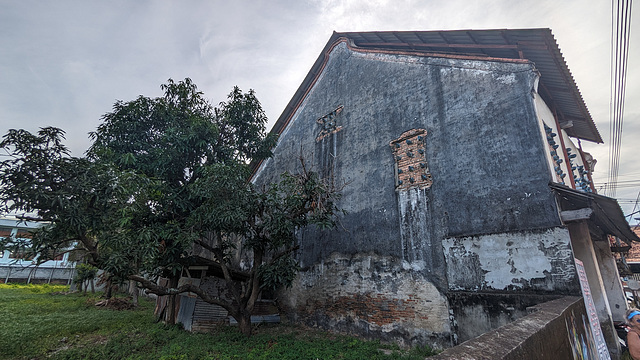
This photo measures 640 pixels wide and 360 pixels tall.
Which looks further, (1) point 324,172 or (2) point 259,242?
(1) point 324,172

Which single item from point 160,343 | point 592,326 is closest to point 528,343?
point 592,326

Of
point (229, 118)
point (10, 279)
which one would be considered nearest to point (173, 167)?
point (229, 118)

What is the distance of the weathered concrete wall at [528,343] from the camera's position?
5.35 ft

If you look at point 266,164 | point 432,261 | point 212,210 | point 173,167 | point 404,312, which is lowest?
point 404,312

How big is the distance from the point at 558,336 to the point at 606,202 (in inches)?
136

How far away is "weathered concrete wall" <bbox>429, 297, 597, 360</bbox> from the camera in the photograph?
163 centimetres

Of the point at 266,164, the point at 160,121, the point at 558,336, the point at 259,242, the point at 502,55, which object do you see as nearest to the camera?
the point at 558,336

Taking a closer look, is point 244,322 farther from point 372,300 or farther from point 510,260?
point 510,260

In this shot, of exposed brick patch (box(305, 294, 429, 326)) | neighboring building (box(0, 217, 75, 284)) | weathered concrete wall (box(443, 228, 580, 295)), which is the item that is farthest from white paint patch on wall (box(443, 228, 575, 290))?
neighboring building (box(0, 217, 75, 284))

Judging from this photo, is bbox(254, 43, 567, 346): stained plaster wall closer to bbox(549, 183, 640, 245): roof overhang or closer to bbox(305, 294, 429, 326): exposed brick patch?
bbox(305, 294, 429, 326): exposed brick patch

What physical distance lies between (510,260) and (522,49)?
14.0ft

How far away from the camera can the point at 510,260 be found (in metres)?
4.95

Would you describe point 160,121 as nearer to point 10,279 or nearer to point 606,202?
point 606,202

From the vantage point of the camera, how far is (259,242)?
742cm
